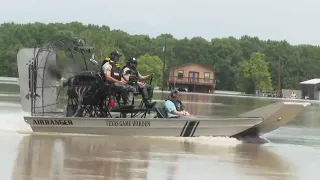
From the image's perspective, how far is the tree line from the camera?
10725 centimetres

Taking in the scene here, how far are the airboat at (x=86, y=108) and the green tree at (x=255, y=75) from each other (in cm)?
8830

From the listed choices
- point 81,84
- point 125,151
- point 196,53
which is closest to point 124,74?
point 81,84

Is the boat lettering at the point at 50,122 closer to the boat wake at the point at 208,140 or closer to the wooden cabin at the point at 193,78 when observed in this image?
the boat wake at the point at 208,140

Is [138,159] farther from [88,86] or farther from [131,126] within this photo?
[88,86]

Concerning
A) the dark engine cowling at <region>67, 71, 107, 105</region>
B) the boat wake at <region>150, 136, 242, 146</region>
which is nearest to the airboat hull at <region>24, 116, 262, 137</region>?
the boat wake at <region>150, 136, 242, 146</region>

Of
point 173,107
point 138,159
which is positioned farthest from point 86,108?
point 138,159

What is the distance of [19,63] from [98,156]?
19.2 feet

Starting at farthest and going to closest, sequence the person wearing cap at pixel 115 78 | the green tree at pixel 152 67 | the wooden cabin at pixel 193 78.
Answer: the wooden cabin at pixel 193 78 → the green tree at pixel 152 67 → the person wearing cap at pixel 115 78

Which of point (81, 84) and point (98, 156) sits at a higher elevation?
point (81, 84)

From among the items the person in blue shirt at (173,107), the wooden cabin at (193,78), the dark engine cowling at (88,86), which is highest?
the dark engine cowling at (88,86)

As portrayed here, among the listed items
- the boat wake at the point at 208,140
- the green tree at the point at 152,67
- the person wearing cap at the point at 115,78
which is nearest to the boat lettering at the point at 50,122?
the person wearing cap at the point at 115,78

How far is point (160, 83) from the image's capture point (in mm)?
99250

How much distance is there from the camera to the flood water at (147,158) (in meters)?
10.6

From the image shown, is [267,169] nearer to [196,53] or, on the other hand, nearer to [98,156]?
[98,156]
